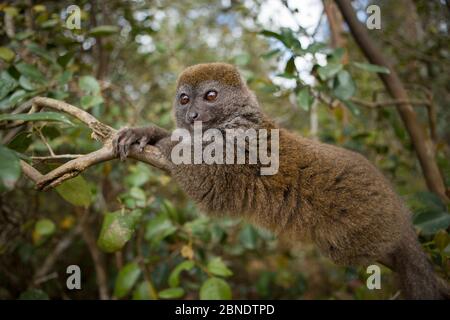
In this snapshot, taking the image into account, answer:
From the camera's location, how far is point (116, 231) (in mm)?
3463

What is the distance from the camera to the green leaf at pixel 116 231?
3.42m

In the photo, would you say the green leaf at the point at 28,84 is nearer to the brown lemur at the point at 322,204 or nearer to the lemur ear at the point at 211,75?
the brown lemur at the point at 322,204

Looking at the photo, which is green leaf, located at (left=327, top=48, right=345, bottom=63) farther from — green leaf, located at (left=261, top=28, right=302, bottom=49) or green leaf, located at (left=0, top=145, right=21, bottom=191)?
green leaf, located at (left=0, top=145, right=21, bottom=191)

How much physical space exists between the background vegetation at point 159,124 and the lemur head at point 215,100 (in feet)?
1.49

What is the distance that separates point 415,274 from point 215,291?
1786 millimetres

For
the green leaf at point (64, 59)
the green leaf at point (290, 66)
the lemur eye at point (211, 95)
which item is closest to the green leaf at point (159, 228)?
the lemur eye at point (211, 95)

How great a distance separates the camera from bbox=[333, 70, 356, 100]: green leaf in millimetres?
3965

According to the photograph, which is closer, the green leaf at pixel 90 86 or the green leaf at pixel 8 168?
the green leaf at pixel 8 168

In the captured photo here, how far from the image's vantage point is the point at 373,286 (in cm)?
361

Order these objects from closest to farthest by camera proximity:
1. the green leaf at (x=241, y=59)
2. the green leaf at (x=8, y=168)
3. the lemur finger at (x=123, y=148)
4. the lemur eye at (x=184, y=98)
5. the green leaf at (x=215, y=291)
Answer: the green leaf at (x=8, y=168) → the lemur finger at (x=123, y=148) → the green leaf at (x=215, y=291) → the lemur eye at (x=184, y=98) → the green leaf at (x=241, y=59)

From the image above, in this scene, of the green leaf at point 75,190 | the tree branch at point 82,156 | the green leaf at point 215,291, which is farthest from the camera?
the green leaf at point 215,291

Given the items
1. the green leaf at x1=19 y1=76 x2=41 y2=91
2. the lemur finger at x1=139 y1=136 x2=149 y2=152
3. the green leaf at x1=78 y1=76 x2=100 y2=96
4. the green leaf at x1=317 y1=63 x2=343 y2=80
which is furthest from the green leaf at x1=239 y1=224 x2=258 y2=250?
the green leaf at x1=19 y1=76 x2=41 y2=91

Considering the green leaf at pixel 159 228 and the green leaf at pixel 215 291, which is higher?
the green leaf at pixel 159 228
